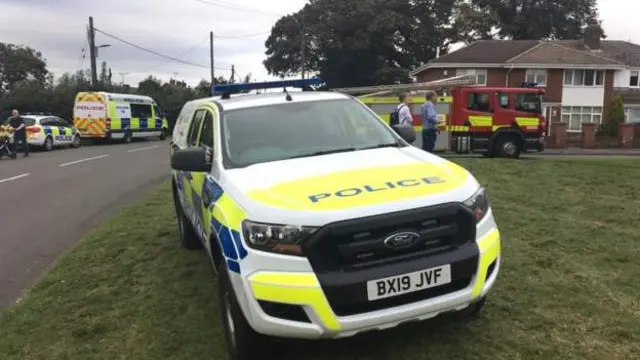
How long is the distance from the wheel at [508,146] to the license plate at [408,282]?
16.8 meters

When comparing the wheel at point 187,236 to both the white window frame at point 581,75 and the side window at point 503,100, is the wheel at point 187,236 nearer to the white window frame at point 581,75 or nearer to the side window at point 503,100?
the side window at point 503,100

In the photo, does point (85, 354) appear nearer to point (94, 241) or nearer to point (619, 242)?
point (94, 241)

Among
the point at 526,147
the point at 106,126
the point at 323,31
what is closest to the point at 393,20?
the point at 323,31

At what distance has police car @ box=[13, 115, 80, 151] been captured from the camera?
2377cm

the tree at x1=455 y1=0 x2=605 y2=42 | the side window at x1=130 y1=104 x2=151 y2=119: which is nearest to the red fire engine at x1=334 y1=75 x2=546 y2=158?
the side window at x1=130 y1=104 x2=151 y2=119

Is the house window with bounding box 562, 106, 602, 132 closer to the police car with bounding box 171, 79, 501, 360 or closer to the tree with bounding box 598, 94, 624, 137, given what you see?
the tree with bounding box 598, 94, 624, 137

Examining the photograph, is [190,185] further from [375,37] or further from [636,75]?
[375,37]

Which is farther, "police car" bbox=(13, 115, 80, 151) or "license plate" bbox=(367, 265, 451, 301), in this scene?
"police car" bbox=(13, 115, 80, 151)

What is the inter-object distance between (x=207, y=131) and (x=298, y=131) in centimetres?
94

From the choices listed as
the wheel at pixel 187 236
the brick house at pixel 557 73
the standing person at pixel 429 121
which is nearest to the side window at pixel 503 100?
the standing person at pixel 429 121

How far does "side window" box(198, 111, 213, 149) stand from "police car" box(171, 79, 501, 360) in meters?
0.80

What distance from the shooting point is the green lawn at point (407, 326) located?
3.67 metres

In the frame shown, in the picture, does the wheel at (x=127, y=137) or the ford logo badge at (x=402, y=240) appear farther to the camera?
the wheel at (x=127, y=137)

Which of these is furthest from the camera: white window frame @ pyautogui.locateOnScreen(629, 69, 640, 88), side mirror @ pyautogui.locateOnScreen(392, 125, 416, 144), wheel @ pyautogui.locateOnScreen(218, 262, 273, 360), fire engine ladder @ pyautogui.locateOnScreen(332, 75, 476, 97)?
white window frame @ pyautogui.locateOnScreen(629, 69, 640, 88)
